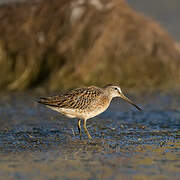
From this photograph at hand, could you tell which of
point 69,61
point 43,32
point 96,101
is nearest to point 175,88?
point 69,61

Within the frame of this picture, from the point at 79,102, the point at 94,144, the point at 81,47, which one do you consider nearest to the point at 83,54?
the point at 81,47

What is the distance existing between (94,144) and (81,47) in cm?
1019

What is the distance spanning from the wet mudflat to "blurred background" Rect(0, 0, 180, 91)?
170 inches

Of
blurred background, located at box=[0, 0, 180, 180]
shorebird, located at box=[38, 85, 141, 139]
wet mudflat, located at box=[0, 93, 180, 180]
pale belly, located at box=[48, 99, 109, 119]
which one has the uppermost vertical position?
blurred background, located at box=[0, 0, 180, 180]

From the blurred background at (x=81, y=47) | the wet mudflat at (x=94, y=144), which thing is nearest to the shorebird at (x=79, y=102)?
the wet mudflat at (x=94, y=144)

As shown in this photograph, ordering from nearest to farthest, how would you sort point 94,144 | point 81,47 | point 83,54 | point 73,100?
point 94,144
point 73,100
point 83,54
point 81,47

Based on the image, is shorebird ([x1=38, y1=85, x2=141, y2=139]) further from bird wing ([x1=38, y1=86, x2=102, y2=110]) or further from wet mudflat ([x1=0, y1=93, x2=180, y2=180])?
wet mudflat ([x1=0, y1=93, x2=180, y2=180])

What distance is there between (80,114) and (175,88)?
8.57 m

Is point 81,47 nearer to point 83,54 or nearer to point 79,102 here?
point 83,54

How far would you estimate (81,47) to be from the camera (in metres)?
18.0

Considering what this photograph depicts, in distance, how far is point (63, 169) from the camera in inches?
243

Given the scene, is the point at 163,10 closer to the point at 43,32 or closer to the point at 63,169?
the point at 43,32

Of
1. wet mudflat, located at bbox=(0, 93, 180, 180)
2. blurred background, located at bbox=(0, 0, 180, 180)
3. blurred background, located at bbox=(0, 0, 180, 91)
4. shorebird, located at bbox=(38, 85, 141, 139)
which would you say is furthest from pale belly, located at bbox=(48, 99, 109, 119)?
blurred background, located at bbox=(0, 0, 180, 91)

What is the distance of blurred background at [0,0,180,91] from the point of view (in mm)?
17875
